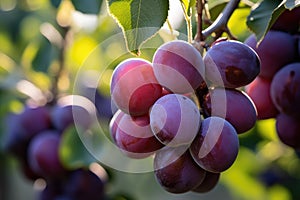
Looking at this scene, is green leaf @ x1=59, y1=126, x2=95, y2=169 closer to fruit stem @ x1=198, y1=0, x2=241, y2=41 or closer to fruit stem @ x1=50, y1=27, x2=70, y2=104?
fruit stem @ x1=50, y1=27, x2=70, y2=104

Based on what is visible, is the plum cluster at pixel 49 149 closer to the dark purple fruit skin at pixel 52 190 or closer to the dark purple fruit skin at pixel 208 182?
the dark purple fruit skin at pixel 52 190

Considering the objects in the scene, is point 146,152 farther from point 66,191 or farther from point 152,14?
point 66,191

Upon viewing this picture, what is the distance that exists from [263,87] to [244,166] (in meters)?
0.61

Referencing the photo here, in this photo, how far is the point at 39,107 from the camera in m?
1.44

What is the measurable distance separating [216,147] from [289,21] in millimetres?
297

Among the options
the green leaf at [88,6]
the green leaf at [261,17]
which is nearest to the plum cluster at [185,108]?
the green leaf at [261,17]

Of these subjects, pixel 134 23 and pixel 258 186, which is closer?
pixel 134 23

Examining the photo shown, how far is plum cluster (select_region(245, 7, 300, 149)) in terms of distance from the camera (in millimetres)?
853

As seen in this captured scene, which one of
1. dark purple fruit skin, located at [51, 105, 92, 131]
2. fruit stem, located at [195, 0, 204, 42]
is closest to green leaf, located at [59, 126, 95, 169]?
dark purple fruit skin, located at [51, 105, 92, 131]

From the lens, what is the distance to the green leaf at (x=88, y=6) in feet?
3.45

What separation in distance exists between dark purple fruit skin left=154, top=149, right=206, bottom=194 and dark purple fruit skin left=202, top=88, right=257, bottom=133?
6 centimetres

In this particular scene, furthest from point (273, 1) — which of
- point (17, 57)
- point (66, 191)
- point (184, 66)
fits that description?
point (17, 57)

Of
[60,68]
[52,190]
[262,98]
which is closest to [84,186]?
[52,190]

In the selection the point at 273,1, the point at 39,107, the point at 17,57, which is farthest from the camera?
the point at 17,57
